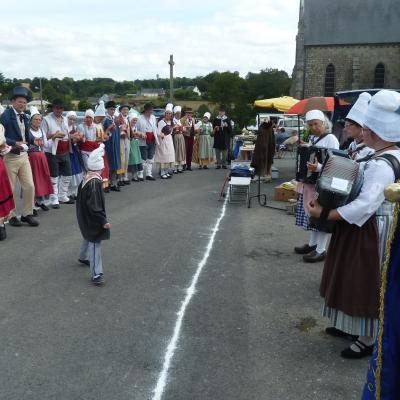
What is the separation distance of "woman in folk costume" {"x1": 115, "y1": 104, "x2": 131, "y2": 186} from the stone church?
37966 mm

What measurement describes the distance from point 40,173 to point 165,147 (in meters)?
5.42

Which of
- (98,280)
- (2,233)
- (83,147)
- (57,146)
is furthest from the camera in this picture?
(83,147)

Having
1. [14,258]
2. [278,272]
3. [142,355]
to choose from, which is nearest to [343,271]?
[142,355]

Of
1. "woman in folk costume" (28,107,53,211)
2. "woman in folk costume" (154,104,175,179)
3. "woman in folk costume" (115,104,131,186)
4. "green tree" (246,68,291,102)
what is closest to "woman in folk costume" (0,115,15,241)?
"woman in folk costume" (28,107,53,211)

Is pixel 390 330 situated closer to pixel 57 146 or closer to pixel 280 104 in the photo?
pixel 57 146

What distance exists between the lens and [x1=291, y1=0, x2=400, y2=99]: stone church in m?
43.9

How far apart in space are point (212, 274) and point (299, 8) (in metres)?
49.3

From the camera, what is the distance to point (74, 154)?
10188 millimetres

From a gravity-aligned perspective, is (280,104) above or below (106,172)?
above

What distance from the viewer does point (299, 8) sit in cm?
4938

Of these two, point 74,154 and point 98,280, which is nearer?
point 98,280

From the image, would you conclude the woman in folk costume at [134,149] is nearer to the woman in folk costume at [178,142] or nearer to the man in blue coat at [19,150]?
the woman in folk costume at [178,142]

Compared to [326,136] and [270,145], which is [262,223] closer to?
[326,136]

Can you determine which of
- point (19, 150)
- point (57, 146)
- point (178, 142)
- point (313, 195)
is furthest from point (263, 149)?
point (19, 150)
